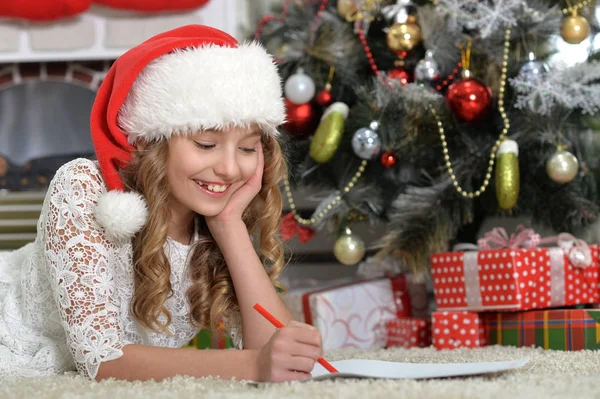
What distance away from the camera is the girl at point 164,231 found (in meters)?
1.02

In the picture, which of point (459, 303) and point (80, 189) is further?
point (459, 303)

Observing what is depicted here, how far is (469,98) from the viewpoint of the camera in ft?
5.31

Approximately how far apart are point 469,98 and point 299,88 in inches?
16.0

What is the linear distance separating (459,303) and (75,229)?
875mm

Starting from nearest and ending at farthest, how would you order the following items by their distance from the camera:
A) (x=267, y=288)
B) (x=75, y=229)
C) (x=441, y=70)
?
(x=75, y=229), (x=267, y=288), (x=441, y=70)

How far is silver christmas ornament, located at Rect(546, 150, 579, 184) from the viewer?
1590 mm

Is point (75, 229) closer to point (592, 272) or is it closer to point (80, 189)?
point (80, 189)

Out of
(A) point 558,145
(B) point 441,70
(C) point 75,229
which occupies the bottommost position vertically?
(C) point 75,229

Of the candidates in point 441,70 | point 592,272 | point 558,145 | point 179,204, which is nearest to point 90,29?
point 441,70

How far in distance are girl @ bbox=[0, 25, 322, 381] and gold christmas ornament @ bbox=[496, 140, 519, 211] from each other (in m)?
0.55

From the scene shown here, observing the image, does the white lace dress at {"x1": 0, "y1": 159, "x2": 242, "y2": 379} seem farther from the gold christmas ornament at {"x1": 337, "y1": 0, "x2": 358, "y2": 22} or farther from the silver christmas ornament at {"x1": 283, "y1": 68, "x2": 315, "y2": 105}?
the gold christmas ornament at {"x1": 337, "y1": 0, "x2": 358, "y2": 22}

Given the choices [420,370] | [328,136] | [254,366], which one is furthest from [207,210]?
[328,136]

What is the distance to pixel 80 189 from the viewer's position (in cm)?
109

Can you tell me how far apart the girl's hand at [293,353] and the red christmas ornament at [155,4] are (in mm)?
1353
